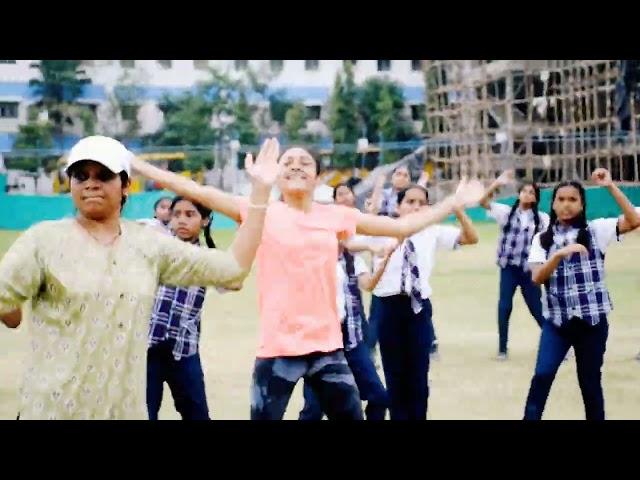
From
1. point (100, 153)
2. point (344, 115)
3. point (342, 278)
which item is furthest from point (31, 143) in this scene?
point (100, 153)

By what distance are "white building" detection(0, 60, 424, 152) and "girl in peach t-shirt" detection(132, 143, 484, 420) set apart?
494 cm

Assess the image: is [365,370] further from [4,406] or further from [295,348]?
[4,406]

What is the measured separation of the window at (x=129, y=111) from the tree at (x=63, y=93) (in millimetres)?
337

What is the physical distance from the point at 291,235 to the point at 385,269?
105 cm

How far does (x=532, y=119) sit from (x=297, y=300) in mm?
9290

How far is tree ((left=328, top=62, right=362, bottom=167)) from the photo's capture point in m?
10.8

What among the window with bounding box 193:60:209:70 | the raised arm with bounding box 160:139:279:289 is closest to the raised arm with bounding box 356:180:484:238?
the raised arm with bounding box 160:139:279:289

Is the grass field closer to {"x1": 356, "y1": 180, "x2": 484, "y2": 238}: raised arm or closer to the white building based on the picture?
{"x1": 356, "y1": 180, "x2": 484, "y2": 238}: raised arm

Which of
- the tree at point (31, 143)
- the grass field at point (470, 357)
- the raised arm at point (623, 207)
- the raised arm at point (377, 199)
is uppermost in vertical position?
the tree at point (31, 143)

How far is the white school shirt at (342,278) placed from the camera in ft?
15.2

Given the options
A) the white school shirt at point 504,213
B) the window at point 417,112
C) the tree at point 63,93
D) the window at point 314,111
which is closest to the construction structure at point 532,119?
the window at point 417,112

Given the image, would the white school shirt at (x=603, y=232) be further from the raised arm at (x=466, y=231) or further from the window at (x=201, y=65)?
the window at (x=201, y=65)

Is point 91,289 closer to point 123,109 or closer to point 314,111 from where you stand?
point 123,109
